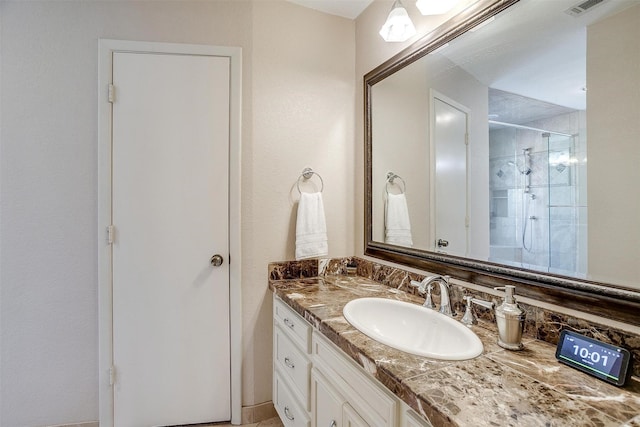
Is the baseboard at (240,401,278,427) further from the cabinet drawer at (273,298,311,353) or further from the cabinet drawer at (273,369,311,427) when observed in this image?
the cabinet drawer at (273,298,311,353)

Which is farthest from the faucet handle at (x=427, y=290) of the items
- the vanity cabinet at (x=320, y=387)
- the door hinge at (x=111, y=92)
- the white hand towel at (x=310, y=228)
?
the door hinge at (x=111, y=92)

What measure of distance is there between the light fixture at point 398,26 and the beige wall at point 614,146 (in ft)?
2.57

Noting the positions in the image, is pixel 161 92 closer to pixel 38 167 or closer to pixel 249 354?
pixel 38 167

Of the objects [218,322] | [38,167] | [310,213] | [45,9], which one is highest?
[45,9]

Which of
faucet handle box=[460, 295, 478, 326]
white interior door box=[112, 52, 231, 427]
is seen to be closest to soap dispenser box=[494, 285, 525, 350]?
faucet handle box=[460, 295, 478, 326]

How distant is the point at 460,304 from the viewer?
4.24 feet

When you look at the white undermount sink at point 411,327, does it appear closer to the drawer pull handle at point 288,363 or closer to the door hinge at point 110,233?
the drawer pull handle at point 288,363

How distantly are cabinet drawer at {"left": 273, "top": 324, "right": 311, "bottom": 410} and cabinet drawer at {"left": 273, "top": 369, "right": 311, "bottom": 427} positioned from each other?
56mm

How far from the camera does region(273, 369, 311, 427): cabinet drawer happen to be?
4.73 feet

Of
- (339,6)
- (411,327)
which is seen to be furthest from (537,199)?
(339,6)

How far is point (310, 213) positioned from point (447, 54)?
1.07 meters

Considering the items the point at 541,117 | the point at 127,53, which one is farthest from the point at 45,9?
the point at 541,117

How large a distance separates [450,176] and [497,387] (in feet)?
2.91

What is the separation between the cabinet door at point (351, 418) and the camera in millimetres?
1008
